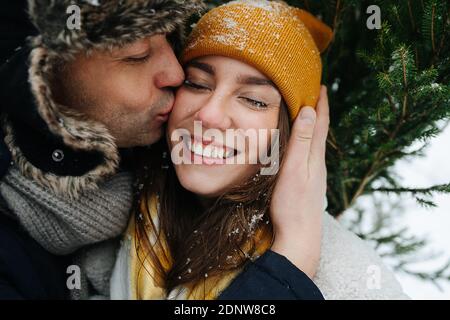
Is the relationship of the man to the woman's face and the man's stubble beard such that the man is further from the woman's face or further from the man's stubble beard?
the woman's face

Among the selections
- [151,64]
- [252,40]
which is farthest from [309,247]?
[151,64]

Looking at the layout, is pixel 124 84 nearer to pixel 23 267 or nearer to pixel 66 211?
pixel 66 211

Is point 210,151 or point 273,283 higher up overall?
point 210,151

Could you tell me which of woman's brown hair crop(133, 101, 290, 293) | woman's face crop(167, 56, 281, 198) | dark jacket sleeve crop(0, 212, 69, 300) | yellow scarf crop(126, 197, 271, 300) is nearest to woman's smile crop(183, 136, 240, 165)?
woman's face crop(167, 56, 281, 198)

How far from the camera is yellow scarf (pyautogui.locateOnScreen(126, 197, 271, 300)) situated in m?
1.81

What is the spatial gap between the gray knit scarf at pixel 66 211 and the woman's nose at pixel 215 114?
538 millimetres

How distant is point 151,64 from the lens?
182 cm

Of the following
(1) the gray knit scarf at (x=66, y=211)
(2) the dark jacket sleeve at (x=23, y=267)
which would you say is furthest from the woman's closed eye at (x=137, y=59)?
(2) the dark jacket sleeve at (x=23, y=267)

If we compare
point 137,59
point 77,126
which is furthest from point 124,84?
point 77,126

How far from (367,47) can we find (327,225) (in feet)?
2.99

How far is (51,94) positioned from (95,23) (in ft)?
1.03

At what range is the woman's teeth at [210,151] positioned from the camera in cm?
181

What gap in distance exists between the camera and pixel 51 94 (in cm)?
157

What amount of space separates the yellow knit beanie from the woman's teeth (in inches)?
14.2
